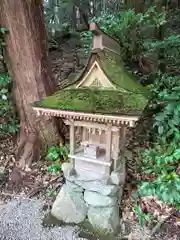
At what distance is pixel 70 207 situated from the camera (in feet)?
8.94

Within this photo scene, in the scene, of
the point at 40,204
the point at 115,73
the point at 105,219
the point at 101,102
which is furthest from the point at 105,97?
the point at 40,204

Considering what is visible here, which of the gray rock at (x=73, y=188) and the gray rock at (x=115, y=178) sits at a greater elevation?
the gray rock at (x=115, y=178)

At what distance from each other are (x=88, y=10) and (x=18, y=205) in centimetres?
749

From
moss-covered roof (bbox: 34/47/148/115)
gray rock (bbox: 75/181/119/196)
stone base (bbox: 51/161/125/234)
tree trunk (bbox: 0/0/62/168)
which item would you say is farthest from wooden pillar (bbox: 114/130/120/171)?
tree trunk (bbox: 0/0/62/168)

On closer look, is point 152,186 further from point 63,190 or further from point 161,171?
point 63,190

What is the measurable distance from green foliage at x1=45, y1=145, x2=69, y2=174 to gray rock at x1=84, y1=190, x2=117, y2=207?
1017mm

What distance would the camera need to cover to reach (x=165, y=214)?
2.56 meters

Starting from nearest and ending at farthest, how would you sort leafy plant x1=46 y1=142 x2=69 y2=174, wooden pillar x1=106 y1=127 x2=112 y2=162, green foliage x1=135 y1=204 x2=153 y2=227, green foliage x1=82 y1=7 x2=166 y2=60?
wooden pillar x1=106 y1=127 x2=112 y2=162, green foliage x1=135 y1=204 x2=153 y2=227, green foliage x1=82 y1=7 x2=166 y2=60, leafy plant x1=46 y1=142 x2=69 y2=174

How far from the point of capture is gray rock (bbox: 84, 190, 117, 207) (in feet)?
8.24

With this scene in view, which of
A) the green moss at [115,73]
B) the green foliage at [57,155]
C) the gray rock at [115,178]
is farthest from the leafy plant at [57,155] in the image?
the green moss at [115,73]

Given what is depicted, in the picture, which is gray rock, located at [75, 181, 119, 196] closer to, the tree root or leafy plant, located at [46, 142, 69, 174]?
leafy plant, located at [46, 142, 69, 174]

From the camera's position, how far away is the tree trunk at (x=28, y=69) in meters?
3.16

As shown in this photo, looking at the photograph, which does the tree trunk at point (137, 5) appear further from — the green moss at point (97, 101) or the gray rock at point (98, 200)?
the gray rock at point (98, 200)

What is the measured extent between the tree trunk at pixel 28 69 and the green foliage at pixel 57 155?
0.58ft
